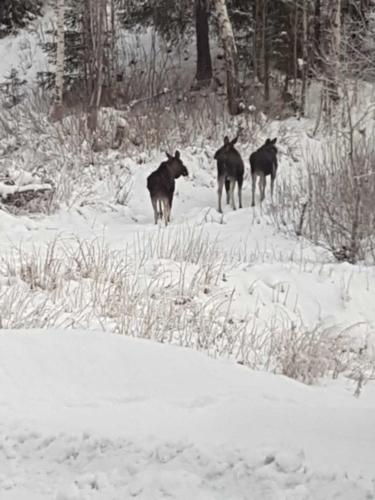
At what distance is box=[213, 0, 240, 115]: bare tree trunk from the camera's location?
1702 centimetres

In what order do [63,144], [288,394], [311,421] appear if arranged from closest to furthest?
[311,421]
[288,394]
[63,144]

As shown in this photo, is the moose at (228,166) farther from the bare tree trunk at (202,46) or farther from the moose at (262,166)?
the bare tree trunk at (202,46)

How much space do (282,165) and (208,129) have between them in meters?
2.23

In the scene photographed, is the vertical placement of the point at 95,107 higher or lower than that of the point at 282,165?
Answer: higher

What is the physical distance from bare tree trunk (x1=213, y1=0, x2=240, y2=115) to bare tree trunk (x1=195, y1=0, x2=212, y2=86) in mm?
3453

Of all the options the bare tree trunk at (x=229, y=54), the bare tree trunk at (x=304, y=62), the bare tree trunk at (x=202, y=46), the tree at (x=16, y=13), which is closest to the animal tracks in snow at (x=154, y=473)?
the bare tree trunk at (x=229, y=54)

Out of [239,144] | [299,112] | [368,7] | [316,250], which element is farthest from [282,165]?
[368,7]

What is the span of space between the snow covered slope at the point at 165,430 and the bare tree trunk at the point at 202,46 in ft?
60.3

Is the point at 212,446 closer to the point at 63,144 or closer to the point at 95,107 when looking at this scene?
the point at 63,144

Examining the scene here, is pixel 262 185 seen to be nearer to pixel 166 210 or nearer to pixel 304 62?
pixel 166 210

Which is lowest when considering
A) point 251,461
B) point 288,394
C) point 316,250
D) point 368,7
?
point 316,250

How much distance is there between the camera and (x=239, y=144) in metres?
16.4

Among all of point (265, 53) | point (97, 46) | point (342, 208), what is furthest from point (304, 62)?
point (342, 208)

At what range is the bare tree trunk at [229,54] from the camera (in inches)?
670
